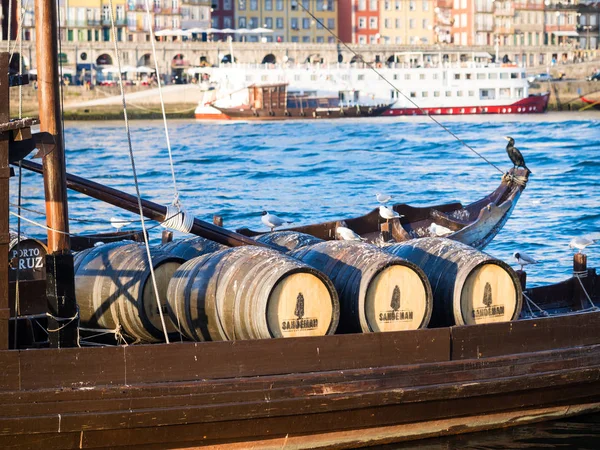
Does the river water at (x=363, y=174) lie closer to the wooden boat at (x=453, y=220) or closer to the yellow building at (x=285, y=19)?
the wooden boat at (x=453, y=220)

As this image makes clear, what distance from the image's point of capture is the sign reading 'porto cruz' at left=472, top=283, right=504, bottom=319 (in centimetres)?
966

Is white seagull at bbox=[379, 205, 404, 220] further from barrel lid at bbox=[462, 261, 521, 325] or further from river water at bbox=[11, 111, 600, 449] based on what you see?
barrel lid at bbox=[462, 261, 521, 325]

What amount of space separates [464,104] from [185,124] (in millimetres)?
17896

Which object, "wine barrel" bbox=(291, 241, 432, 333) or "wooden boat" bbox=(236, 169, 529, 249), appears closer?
"wine barrel" bbox=(291, 241, 432, 333)

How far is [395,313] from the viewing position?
30.5 feet

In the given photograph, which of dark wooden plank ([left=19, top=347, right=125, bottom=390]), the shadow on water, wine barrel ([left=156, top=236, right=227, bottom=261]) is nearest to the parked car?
wine barrel ([left=156, top=236, right=227, bottom=261])

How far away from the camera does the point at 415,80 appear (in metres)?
76.8

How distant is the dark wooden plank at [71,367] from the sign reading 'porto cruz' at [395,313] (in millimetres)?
2093

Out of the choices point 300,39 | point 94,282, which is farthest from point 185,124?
point 94,282

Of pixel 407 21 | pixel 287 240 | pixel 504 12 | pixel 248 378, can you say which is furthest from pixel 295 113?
pixel 248 378

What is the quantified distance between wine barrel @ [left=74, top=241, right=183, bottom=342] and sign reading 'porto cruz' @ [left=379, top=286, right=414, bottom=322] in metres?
1.71

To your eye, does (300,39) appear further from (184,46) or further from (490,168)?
(490,168)

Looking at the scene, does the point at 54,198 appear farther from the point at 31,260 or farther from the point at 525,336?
the point at 525,336

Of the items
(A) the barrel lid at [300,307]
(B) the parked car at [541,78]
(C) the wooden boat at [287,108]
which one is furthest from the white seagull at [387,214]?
(B) the parked car at [541,78]
